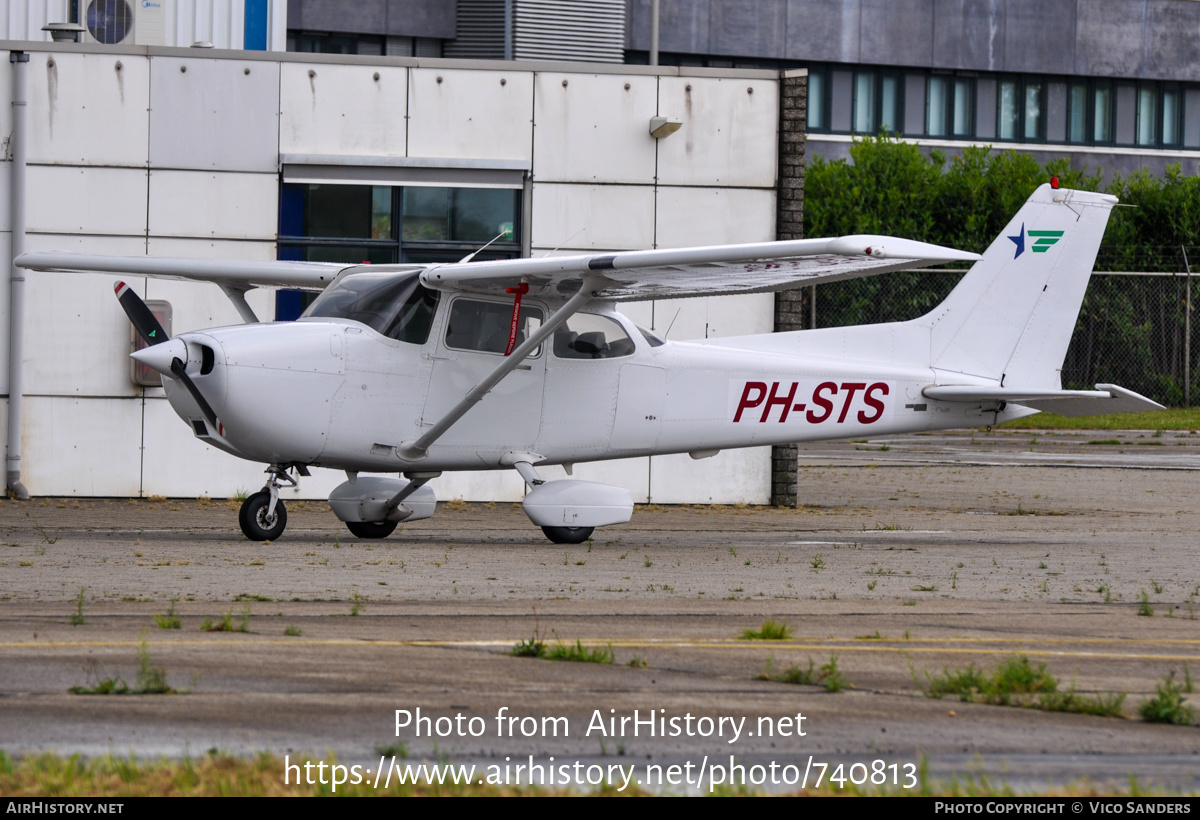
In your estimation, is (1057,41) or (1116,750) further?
(1057,41)

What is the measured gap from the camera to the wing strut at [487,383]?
1159 cm

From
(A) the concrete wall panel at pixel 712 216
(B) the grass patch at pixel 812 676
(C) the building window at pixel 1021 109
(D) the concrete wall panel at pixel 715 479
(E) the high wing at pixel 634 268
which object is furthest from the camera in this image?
(C) the building window at pixel 1021 109

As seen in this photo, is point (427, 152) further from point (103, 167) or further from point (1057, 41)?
point (1057, 41)

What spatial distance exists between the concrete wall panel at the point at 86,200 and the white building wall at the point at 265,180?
0.6 inches

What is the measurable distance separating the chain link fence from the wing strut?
17215mm

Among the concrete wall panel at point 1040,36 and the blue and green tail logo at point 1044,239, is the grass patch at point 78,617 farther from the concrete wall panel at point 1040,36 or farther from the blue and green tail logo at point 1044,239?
the concrete wall panel at point 1040,36

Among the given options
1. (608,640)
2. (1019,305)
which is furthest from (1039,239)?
(608,640)

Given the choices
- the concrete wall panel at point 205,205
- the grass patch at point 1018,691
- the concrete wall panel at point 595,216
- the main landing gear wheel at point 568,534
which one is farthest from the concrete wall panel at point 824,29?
the grass patch at point 1018,691

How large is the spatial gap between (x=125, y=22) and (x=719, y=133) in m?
7.74

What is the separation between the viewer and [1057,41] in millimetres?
43250

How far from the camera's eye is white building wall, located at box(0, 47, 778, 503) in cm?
1588

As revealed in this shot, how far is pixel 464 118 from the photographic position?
16469 mm
